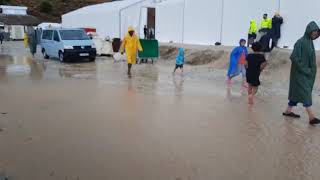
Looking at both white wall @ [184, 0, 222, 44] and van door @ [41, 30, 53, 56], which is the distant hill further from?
van door @ [41, 30, 53, 56]

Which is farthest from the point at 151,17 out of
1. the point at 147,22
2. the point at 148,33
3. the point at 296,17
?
the point at 296,17

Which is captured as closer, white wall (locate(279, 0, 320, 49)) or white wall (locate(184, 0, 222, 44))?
white wall (locate(279, 0, 320, 49))

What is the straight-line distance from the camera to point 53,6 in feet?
267

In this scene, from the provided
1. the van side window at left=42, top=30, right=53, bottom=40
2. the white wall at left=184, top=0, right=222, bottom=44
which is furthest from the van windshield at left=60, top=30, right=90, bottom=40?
the white wall at left=184, top=0, right=222, bottom=44

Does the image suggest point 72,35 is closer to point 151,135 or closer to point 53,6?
point 151,135

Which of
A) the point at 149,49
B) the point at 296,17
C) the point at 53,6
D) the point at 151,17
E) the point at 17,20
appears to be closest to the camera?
the point at 296,17

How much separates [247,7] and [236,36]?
6.08 feet

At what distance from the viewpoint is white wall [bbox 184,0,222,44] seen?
27.6m

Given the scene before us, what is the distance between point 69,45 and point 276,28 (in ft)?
33.3

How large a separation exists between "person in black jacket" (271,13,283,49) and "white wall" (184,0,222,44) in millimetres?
6057

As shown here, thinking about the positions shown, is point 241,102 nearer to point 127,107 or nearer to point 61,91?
point 127,107

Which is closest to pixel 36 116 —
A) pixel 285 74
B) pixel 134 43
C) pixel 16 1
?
pixel 134 43

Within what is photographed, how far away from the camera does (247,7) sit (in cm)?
2442

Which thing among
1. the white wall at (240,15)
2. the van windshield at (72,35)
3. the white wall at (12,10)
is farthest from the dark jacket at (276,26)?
the white wall at (12,10)
